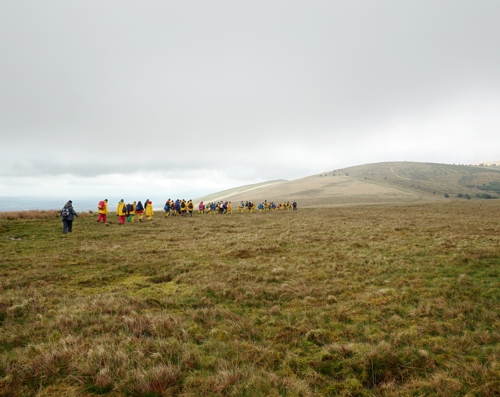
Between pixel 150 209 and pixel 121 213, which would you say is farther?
pixel 150 209

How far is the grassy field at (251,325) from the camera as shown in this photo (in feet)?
13.9

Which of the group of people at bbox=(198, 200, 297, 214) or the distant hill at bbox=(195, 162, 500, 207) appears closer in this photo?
the group of people at bbox=(198, 200, 297, 214)

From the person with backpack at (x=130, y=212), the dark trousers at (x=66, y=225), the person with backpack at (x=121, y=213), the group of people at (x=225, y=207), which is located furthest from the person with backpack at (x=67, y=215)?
the group of people at (x=225, y=207)

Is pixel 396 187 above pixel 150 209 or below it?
above

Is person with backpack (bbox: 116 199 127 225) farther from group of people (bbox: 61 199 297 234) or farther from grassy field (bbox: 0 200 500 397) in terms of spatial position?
grassy field (bbox: 0 200 500 397)

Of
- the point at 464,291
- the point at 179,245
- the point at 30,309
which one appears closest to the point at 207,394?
the point at 30,309

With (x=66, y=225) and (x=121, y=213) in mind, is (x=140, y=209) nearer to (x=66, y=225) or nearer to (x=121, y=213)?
(x=121, y=213)

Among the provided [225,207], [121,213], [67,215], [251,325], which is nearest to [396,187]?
[225,207]

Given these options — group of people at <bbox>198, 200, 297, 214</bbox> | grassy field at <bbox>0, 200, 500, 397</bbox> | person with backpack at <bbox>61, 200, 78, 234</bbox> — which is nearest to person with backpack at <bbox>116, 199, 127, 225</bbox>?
person with backpack at <bbox>61, 200, 78, 234</bbox>

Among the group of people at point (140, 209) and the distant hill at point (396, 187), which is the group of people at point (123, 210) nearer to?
the group of people at point (140, 209)

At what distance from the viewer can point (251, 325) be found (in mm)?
6301

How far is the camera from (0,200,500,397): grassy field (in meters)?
4.22

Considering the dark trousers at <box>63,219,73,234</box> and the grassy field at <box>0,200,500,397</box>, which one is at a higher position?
the dark trousers at <box>63,219,73,234</box>

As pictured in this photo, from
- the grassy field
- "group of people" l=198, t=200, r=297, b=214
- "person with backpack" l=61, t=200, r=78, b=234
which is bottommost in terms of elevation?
the grassy field
